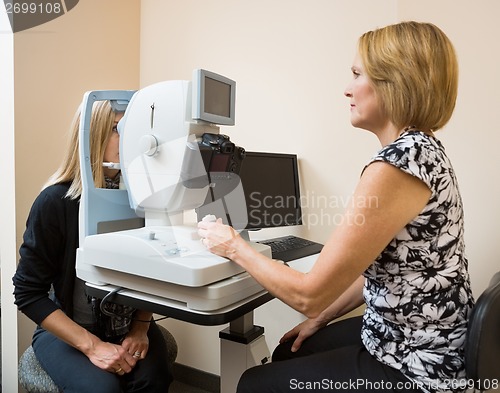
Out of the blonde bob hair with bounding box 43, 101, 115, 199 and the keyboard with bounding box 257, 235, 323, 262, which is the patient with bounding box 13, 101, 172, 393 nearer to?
the blonde bob hair with bounding box 43, 101, 115, 199

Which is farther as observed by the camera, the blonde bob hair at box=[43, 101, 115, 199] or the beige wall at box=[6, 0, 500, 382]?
the beige wall at box=[6, 0, 500, 382]

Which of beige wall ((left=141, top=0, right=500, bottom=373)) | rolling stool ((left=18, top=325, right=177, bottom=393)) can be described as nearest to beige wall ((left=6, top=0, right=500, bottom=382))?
beige wall ((left=141, top=0, right=500, bottom=373))

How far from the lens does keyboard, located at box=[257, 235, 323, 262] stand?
1545 mm

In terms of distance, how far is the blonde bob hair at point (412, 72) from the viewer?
3.03 ft

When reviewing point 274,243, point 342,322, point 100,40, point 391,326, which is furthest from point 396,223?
point 100,40

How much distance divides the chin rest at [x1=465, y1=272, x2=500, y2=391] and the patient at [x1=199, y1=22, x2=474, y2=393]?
0.04 meters

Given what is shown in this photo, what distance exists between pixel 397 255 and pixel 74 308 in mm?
997

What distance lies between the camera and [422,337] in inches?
34.1

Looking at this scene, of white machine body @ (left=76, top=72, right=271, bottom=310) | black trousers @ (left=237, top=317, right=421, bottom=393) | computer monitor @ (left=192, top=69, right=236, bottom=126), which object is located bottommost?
black trousers @ (left=237, top=317, right=421, bottom=393)

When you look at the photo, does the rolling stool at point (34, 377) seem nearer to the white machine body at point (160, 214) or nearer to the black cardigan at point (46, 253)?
the black cardigan at point (46, 253)

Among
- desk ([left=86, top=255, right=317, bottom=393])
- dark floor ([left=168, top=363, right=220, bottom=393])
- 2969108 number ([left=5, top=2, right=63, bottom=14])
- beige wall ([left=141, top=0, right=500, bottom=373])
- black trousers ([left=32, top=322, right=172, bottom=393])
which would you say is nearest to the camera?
desk ([left=86, top=255, right=317, bottom=393])

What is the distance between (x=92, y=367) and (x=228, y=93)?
0.86 meters

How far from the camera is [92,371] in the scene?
3.87 feet

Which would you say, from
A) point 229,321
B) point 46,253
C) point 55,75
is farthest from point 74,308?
point 55,75
